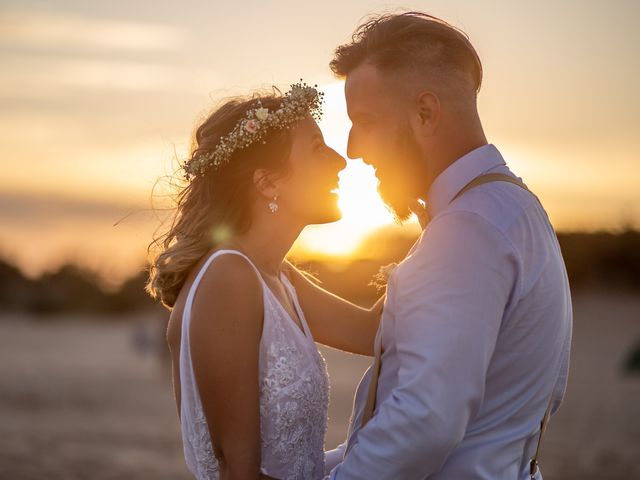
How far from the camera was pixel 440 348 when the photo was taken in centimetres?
273

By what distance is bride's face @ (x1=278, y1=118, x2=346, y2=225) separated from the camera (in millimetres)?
4211

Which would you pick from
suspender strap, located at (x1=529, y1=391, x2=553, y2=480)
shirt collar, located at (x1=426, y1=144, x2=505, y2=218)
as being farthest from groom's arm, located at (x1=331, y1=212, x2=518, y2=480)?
suspender strap, located at (x1=529, y1=391, x2=553, y2=480)

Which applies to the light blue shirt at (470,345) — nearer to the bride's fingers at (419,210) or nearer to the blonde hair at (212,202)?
the bride's fingers at (419,210)

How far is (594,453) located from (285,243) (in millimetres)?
10658

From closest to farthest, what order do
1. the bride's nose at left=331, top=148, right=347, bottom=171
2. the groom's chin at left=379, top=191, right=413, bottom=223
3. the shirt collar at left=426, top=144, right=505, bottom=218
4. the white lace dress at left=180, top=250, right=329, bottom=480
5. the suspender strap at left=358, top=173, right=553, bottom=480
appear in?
the suspender strap at left=358, top=173, right=553, bottom=480, the shirt collar at left=426, top=144, right=505, bottom=218, the groom's chin at left=379, top=191, right=413, bottom=223, the white lace dress at left=180, top=250, right=329, bottom=480, the bride's nose at left=331, top=148, right=347, bottom=171

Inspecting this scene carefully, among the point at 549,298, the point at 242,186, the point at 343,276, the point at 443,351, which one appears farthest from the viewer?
the point at 343,276

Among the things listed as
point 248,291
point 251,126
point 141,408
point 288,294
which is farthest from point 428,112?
point 141,408

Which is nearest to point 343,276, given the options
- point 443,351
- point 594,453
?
point 594,453

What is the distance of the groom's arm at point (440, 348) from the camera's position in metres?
2.73

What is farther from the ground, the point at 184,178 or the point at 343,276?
the point at 184,178

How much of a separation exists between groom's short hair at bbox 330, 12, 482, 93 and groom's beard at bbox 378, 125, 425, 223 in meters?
0.23

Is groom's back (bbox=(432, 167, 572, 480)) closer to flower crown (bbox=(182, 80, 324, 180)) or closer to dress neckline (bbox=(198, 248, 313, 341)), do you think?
dress neckline (bbox=(198, 248, 313, 341))

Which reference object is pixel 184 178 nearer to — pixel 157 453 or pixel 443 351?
pixel 443 351

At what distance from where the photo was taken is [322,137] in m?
4.38
